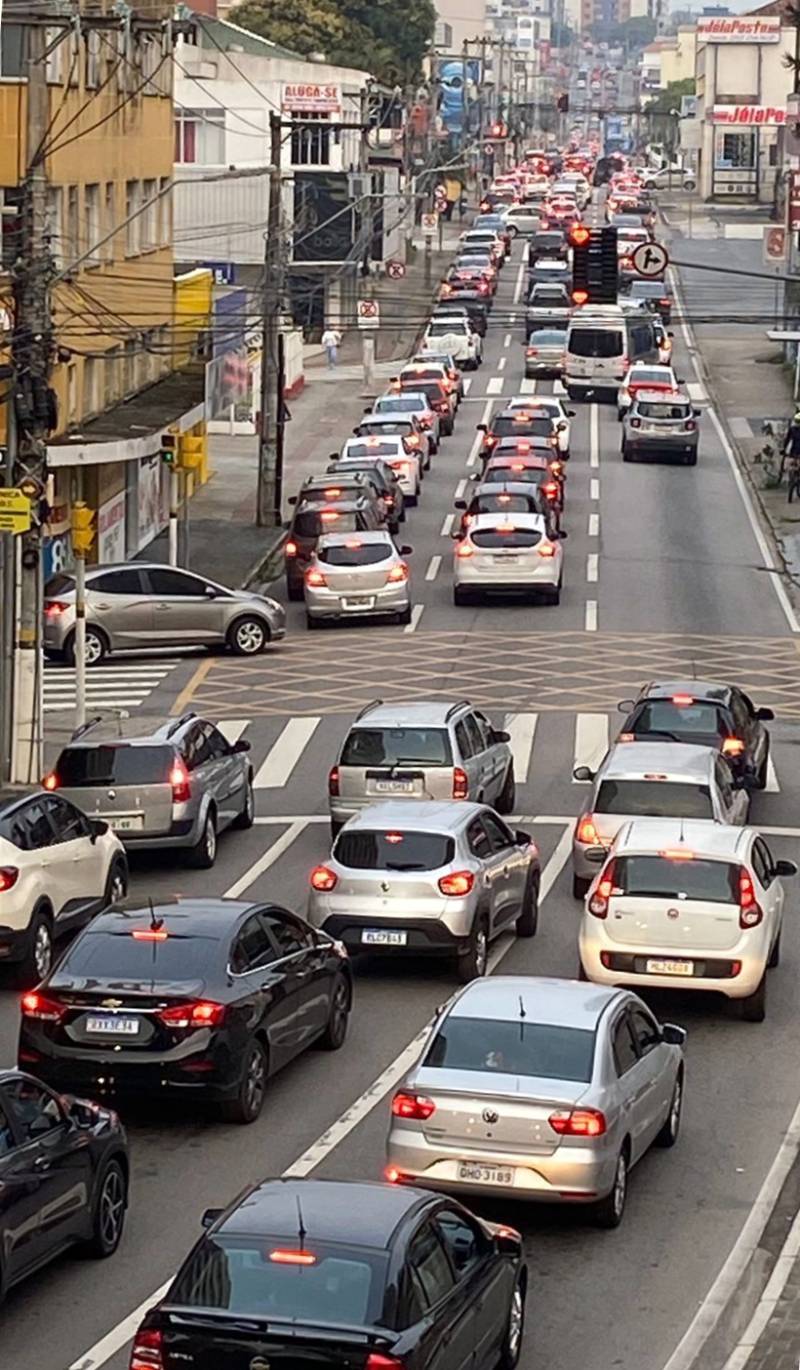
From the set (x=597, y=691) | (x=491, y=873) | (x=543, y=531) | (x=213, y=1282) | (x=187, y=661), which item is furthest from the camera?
(x=543, y=531)

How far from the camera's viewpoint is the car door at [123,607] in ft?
134

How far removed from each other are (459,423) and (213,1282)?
6354 centimetres

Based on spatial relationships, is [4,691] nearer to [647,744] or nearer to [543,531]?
[647,744]

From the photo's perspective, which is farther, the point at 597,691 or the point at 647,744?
the point at 597,691

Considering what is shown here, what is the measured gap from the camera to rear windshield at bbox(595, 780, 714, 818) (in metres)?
25.1

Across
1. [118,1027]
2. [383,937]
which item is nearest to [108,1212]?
[118,1027]

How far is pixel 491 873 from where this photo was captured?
22703 mm

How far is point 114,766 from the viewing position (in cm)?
2662

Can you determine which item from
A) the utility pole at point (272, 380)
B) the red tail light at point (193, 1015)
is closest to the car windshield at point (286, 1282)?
the red tail light at point (193, 1015)

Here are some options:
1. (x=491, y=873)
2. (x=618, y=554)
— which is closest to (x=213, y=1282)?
(x=491, y=873)

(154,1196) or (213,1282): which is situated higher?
(213,1282)

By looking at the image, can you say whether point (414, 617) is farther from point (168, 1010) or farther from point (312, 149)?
point (312, 149)

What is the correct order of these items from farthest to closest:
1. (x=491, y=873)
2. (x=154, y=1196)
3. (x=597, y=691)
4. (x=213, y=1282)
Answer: (x=597, y=691) → (x=491, y=873) → (x=154, y=1196) → (x=213, y=1282)

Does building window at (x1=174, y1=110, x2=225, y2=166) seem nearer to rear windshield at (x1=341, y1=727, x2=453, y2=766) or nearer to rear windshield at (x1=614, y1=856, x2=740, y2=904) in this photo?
rear windshield at (x1=341, y1=727, x2=453, y2=766)
